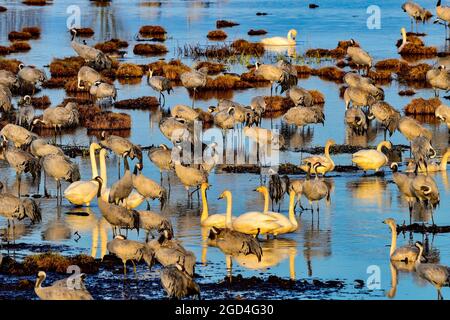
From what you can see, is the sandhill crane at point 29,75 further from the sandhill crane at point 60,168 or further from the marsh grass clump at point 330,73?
the sandhill crane at point 60,168

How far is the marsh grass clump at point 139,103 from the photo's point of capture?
42.2 meters

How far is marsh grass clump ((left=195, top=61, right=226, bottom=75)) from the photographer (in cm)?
5077

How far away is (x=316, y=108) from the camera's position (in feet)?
120

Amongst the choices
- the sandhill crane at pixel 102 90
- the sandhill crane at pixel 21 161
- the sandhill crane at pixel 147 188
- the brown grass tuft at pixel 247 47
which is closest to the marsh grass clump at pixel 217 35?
the brown grass tuft at pixel 247 47

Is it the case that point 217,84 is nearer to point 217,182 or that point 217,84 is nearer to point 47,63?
point 47,63

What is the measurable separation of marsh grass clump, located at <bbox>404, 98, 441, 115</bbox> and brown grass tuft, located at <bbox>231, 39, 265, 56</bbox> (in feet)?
55.3

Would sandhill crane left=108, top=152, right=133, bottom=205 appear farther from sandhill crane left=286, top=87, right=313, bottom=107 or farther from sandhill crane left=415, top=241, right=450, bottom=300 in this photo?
sandhill crane left=286, top=87, right=313, bottom=107

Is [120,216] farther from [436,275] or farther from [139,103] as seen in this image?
[139,103]

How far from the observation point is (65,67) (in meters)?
50.3

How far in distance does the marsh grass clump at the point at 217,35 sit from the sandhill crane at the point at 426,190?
3748cm

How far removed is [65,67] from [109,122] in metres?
13.2

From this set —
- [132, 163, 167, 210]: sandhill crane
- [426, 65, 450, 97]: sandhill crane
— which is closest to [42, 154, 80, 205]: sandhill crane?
[132, 163, 167, 210]: sandhill crane

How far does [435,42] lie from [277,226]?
125ft
